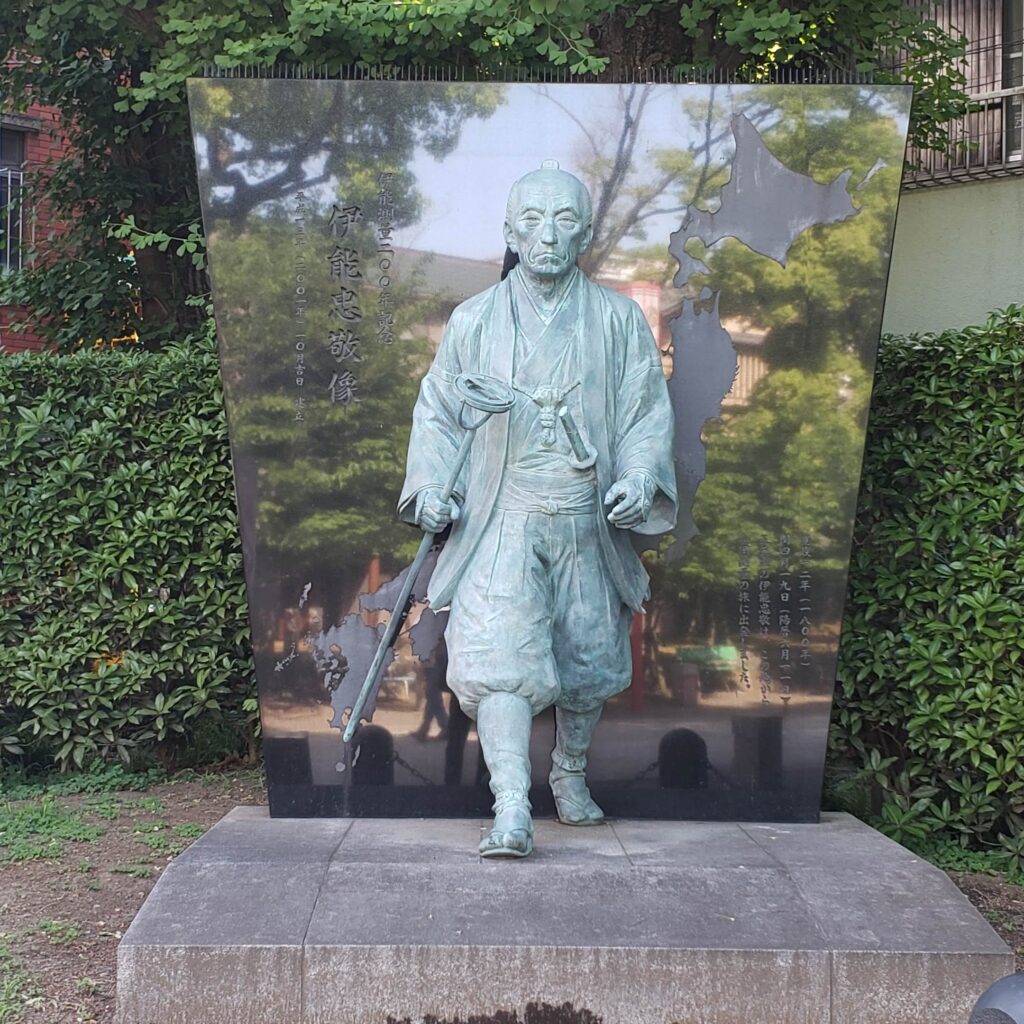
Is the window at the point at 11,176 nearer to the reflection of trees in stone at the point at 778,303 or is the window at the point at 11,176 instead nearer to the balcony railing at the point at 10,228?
the balcony railing at the point at 10,228

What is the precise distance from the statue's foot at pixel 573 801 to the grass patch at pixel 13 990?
207cm

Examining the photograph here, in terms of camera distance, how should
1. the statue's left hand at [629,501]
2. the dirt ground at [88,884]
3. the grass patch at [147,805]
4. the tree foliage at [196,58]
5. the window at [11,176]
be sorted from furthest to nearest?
1. the window at [11,176]
2. the tree foliage at [196,58]
3. the grass patch at [147,805]
4. the statue's left hand at [629,501]
5. the dirt ground at [88,884]

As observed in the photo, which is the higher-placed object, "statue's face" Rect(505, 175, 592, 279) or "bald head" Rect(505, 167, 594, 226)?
"bald head" Rect(505, 167, 594, 226)

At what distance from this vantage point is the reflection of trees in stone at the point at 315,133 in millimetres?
5207

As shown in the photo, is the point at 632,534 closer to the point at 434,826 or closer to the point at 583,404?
the point at 583,404

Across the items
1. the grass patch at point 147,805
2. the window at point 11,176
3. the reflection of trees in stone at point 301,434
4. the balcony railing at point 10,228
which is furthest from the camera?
the window at point 11,176

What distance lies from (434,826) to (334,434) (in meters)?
1.79

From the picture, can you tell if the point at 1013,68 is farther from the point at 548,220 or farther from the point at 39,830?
the point at 39,830

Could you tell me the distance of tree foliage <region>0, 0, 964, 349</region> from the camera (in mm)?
5961

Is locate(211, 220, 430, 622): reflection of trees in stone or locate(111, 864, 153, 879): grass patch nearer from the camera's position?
locate(111, 864, 153, 879): grass patch

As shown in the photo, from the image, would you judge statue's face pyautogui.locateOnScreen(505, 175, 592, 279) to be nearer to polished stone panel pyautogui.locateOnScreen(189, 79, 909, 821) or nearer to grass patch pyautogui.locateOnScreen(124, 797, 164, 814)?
polished stone panel pyautogui.locateOnScreen(189, 79, 909, 821)

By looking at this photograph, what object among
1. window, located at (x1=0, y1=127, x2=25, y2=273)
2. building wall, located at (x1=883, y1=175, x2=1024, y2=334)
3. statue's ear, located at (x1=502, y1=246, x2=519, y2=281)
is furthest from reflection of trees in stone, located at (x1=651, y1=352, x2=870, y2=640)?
window, located at (x1=0, y1=127, x2=25, y2=273)

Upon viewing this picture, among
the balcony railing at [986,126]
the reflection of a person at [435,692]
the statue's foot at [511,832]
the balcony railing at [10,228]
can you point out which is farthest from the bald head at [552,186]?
the balcony railing at [10,228]

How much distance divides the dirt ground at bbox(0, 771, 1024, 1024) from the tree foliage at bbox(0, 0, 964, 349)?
3.16 m
